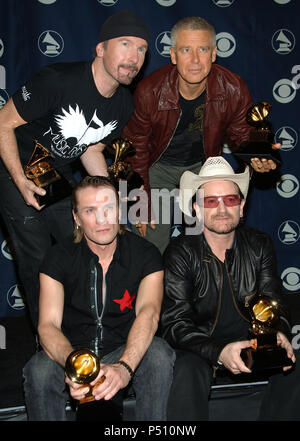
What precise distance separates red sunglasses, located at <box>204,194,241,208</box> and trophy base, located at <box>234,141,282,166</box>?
0.41 meters

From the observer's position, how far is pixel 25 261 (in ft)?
11.0

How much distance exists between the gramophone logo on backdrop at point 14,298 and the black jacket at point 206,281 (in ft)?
7.30

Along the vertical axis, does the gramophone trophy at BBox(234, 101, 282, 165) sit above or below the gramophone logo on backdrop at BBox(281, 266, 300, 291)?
above

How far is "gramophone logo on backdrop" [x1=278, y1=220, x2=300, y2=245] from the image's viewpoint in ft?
17.4

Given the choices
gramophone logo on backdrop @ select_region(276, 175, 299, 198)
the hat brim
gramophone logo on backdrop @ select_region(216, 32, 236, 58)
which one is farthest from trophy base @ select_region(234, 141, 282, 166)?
gramophone logo on backdrop @ select_region(276, 175, 299, 198)

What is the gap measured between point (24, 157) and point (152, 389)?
164 centimetres

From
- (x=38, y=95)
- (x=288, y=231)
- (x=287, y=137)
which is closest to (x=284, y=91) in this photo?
(x=287, y=137)

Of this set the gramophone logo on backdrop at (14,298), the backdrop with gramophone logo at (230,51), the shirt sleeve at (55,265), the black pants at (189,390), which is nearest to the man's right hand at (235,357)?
the black pants at (189,390)

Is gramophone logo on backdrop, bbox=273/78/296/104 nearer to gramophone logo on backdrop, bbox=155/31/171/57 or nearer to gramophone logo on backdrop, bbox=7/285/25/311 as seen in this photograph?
gramophone logo on backdrop, bbox=155/31/171/57

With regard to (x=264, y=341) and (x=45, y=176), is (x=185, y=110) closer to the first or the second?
(x=45, y=176)

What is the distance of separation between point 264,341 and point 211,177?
113 centimetres

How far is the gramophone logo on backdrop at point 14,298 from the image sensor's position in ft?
16.2

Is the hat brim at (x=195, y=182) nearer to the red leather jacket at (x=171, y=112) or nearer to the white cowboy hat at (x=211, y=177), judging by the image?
the white cowboy hat at (x=211, y=177)
